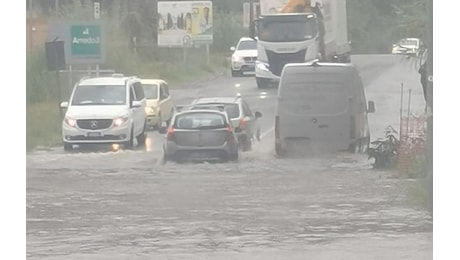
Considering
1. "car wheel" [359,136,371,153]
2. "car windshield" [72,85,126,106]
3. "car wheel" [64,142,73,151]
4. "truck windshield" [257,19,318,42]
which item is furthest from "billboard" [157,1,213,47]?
"car wheel" [359,136,371,153]

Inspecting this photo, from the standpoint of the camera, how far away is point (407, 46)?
12062 mm

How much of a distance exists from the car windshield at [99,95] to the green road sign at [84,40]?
0.41 m

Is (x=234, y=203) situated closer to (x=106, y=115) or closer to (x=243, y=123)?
(x=243, y=123)

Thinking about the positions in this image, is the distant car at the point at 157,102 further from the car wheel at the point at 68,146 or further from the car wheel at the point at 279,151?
the car wheel at the point at 279,151

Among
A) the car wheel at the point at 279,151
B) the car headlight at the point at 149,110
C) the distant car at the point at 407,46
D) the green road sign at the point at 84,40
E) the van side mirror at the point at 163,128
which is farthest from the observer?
the car wheel at the point at 279,151

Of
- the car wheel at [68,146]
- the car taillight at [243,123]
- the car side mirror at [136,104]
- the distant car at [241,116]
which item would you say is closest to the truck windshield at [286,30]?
the distant car at [241,116]

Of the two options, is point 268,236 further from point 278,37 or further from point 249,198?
point 278,37

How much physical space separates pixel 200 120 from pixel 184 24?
3.46 feet

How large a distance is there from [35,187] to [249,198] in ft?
6.25

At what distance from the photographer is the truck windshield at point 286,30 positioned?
12.2 m

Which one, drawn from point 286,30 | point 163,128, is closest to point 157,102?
point 163,128

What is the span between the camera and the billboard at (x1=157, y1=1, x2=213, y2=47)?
39.3 ft

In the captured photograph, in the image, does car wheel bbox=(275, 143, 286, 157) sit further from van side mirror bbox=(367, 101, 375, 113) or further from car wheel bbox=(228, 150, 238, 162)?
van side mirror bbox=(367, 101, 375, 113)
